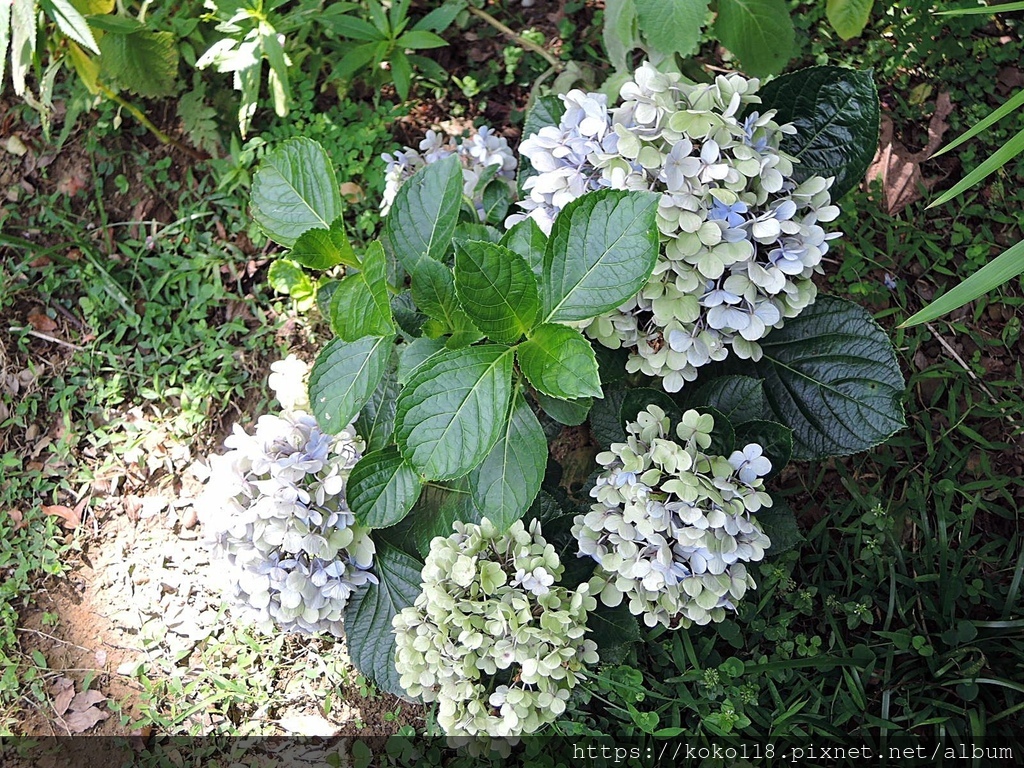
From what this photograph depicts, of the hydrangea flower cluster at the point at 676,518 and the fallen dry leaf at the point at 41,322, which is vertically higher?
the hydrangea flower cluster at the point at 676,518

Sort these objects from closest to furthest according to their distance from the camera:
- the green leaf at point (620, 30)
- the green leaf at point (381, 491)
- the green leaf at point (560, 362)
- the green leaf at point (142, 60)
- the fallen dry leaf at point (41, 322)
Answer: the green leaf at point (560, 362) → the green leaf at point (381, 491) → the green leaf at point (620, 30) → the green leaf at point (142, 60) → the fallen dry leaf at point (41, 322)

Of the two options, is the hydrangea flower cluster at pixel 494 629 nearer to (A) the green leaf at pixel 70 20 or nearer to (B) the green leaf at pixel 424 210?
(B) the green leaf at pixel 424 210

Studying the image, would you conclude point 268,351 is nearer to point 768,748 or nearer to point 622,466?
point 622,466

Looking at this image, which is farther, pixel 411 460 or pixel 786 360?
pixel 786 360

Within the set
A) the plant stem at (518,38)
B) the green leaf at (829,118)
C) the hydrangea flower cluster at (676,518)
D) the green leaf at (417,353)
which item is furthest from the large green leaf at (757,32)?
the green leaf at (417,353)

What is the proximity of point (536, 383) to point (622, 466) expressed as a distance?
1.17 ft

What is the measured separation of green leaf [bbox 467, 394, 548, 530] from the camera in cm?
139

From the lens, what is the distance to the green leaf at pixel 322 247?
4.59 ft

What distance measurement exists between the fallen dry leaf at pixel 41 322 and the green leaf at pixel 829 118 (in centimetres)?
238

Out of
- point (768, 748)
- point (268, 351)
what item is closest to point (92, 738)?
point (268, 351)

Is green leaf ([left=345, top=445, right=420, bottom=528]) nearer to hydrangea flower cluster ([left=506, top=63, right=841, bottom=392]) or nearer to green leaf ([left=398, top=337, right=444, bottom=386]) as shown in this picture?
green leaf ([left=398, top=337, right=444, bottom=386])

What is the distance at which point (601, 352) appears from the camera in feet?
5.07

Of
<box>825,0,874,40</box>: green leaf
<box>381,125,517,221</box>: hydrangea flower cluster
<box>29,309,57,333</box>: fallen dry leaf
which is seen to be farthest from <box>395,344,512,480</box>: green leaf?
<box>29,309,57,333</box>: fallen dry leaf

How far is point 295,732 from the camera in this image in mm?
2207
